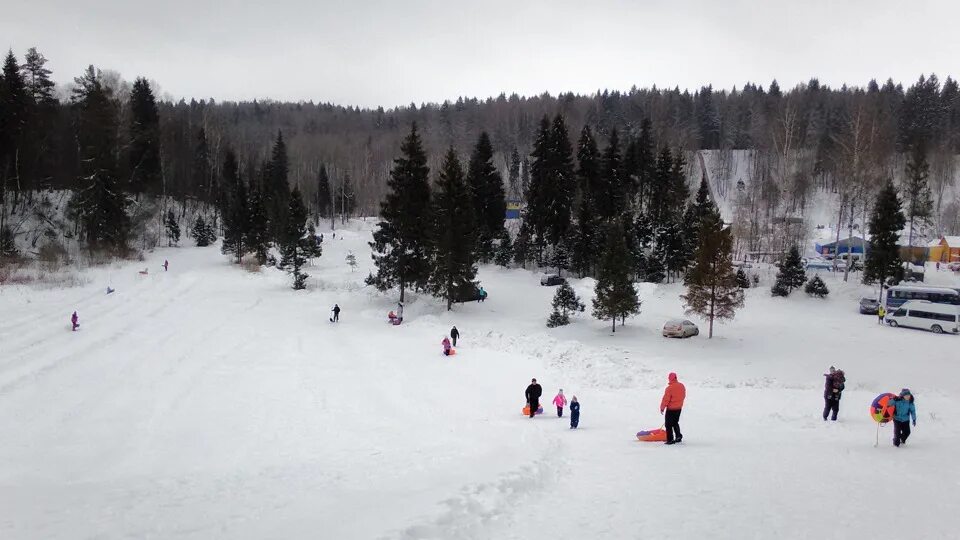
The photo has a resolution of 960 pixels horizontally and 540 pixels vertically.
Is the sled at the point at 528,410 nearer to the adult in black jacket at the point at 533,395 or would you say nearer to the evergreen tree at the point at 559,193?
the adult in black jacket at the point at 533,395

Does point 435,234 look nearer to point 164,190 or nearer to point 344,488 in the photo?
point 344,488

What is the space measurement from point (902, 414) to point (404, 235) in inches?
1200

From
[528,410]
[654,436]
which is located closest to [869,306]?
[528,410]

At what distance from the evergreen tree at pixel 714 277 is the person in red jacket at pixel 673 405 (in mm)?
20084

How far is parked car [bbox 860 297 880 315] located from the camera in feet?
121

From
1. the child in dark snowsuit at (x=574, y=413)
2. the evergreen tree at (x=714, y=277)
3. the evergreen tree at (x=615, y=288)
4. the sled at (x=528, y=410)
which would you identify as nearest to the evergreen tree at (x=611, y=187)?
the evergreen tree at (x=714, y=277)

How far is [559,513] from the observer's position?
8.47 m

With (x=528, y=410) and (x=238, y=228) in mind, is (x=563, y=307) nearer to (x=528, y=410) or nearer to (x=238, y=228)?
(x=528, y=410)

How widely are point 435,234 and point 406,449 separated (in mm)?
25511

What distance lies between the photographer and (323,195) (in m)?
93.4

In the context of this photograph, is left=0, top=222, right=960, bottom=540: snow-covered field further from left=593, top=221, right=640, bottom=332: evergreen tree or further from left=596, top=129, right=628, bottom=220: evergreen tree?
left=596, top=129, right=628, bottom=220: evergreen tree

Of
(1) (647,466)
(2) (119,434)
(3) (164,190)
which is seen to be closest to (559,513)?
(1) (647,466)

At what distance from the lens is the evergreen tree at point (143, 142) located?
214 feet

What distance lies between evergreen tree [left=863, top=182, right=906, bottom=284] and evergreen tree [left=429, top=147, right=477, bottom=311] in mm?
29818
